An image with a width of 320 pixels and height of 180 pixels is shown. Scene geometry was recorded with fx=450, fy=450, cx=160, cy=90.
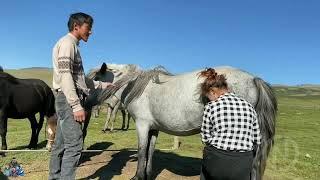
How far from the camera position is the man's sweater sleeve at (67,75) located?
21.2ft

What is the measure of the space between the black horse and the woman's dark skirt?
22.8ft

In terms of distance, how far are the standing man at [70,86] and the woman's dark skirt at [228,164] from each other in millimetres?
2227

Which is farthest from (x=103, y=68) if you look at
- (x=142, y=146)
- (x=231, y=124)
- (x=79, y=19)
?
(x=231, y=124)

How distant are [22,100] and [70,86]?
646 cm

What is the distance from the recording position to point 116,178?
9.18 metres

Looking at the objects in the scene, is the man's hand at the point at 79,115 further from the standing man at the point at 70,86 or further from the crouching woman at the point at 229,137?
the crouching woman at the point at 229,137

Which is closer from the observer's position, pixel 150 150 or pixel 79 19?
pixel 79 19

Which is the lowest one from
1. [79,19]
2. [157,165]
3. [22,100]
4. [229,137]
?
[157,165]

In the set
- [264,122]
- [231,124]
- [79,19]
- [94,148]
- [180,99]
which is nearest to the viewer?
[231,124]

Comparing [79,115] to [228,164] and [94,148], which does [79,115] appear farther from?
[94,148]

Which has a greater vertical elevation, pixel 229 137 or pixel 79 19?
pixel 79 19

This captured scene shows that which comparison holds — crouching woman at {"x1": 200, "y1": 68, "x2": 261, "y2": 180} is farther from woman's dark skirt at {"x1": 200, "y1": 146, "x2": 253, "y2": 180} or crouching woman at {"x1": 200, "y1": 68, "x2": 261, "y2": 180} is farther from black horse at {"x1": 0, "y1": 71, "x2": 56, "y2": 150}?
black horse at {"x1": 0, "y1": 71, "x2": 56, "y2": 150}

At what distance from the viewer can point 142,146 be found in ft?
28.7

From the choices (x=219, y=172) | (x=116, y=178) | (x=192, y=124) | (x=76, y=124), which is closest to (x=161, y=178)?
(x=116, y=178)
